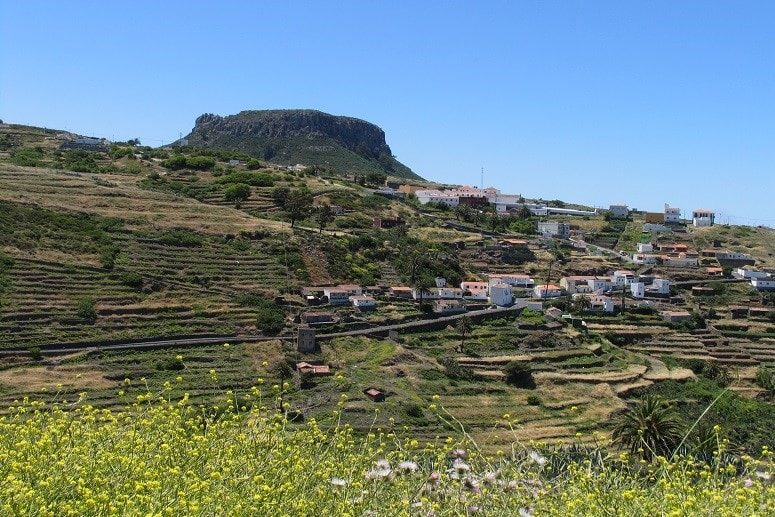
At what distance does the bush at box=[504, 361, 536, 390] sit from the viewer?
4012cm

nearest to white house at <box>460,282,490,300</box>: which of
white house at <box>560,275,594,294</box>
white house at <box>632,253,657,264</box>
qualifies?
white house at <box>560,275,594,294</box>

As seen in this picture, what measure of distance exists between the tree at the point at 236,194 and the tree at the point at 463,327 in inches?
1151

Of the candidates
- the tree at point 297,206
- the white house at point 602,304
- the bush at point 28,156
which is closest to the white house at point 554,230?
the white house at point 602,304

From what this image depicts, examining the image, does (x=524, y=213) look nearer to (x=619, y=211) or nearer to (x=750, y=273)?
(x=619, y=211)

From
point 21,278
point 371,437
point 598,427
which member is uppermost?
point 371,437

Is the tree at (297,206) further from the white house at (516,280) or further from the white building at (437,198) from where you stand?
the white building at (437,198)

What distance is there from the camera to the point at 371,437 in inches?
301

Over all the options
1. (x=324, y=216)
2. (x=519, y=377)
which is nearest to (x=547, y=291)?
(x=519, y=377)

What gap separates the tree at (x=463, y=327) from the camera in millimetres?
46763

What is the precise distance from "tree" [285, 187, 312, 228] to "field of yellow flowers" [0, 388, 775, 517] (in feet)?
181

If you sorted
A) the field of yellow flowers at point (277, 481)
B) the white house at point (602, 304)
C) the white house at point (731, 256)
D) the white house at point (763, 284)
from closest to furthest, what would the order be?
the field of yellow flowers at point (277, 481), the white house at point (602, 304), the white house at point (763, 284), the white house at point (731, 256)

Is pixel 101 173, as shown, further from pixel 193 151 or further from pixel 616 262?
pixel 616 262

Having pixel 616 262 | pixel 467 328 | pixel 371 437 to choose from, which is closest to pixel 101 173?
pixel 467 328

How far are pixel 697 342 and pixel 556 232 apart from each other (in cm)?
3187
